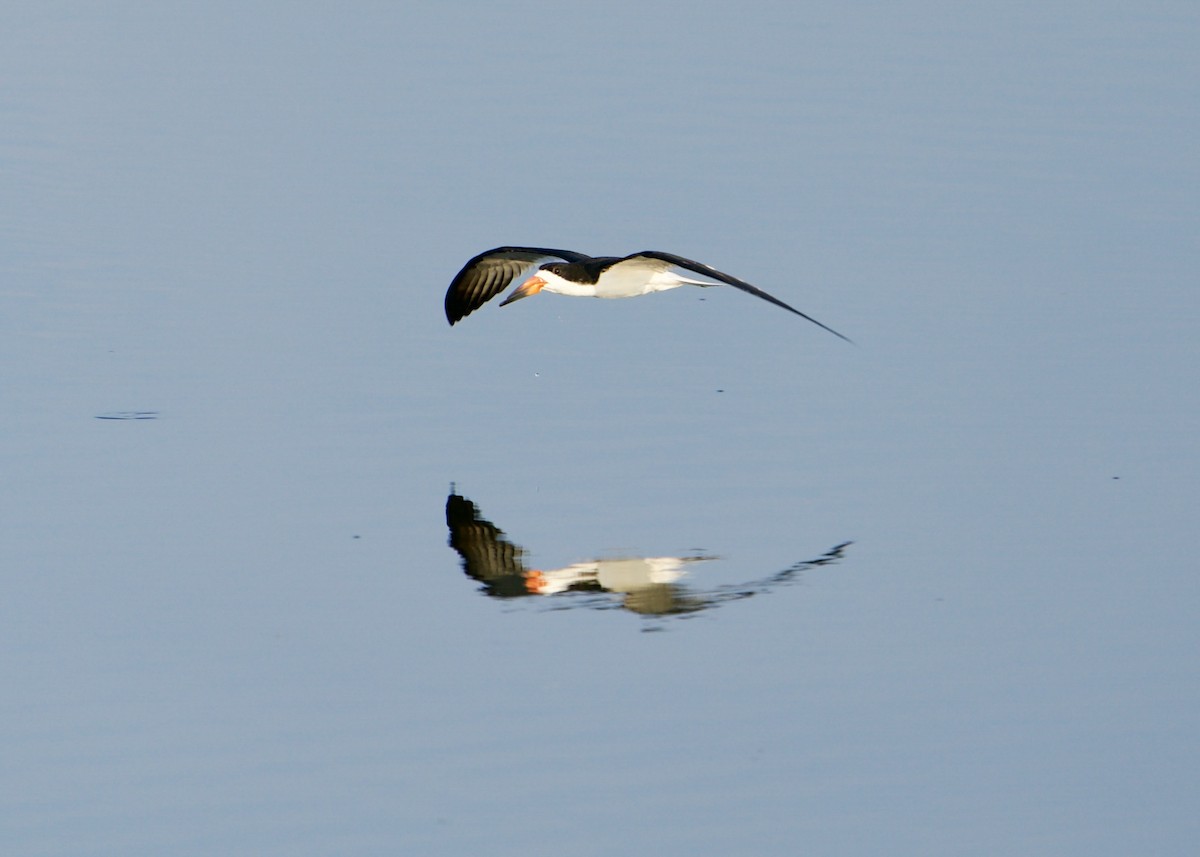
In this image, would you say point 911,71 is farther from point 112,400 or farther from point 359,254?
point 112,400

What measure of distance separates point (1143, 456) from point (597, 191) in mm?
6957

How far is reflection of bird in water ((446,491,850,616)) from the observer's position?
9961 mm

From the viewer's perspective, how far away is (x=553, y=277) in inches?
535

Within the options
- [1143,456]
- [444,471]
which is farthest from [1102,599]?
[444,471]

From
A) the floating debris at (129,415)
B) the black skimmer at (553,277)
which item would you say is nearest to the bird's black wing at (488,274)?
the black skimmer at (553,277)

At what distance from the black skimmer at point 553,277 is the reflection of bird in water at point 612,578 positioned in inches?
126

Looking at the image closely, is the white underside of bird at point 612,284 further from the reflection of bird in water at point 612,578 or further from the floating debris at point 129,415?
the reflection of bird in water at point 612,578

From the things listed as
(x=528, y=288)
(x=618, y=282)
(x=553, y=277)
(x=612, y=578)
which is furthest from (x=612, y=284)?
(x=612, y=578)

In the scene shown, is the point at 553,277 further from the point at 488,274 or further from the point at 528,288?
the point at 488,274

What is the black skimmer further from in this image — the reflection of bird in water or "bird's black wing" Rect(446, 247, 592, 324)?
the reflection of bird in water

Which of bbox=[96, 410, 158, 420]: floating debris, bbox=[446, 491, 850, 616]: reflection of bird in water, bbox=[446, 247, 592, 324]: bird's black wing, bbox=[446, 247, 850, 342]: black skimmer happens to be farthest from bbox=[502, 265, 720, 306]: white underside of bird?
bbox=[446, 491, 850, 616]: reflection of bird in water

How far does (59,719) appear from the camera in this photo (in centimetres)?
845

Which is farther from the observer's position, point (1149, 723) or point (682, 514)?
point (682, 514)

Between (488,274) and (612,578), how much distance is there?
174 inches
